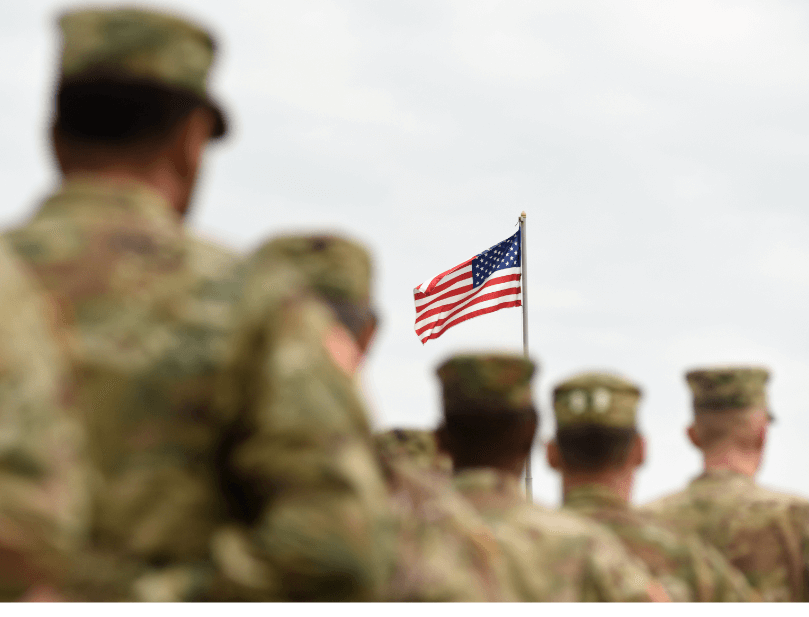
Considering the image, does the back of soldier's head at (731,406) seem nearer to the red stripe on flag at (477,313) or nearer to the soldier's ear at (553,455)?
the soldier's ear at (553,455)

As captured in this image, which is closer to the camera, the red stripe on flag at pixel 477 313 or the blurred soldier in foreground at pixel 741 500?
the blurred soldier in foreground at pixel 741 500

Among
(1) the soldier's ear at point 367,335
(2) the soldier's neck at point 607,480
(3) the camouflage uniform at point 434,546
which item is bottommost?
(3) the camouflage uniform at point 434,546

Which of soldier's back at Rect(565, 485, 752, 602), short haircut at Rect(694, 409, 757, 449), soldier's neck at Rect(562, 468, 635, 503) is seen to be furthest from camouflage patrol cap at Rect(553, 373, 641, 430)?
short haircut at Rect(694, 409, 757, 449)

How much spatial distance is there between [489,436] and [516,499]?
31 cm

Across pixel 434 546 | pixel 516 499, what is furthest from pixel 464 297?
pixel 434 546

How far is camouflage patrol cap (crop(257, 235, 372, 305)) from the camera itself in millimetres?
4770

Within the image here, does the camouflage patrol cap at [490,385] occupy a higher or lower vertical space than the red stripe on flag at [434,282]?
lower

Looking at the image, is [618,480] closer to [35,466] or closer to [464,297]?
[35,466]

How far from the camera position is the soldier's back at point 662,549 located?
615 centimetres

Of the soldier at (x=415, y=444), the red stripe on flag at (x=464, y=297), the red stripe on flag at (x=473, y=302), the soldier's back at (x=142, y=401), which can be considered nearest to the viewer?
the soldier's back at (x=142, y=401)

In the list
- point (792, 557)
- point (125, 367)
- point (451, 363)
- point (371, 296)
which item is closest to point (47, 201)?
point (125, 367)

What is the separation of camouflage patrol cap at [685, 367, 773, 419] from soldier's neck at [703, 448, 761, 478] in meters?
0.32

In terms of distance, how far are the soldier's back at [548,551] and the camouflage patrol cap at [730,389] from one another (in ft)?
10.6

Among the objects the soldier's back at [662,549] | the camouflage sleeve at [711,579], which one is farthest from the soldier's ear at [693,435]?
the soldier's back at [662,549]
